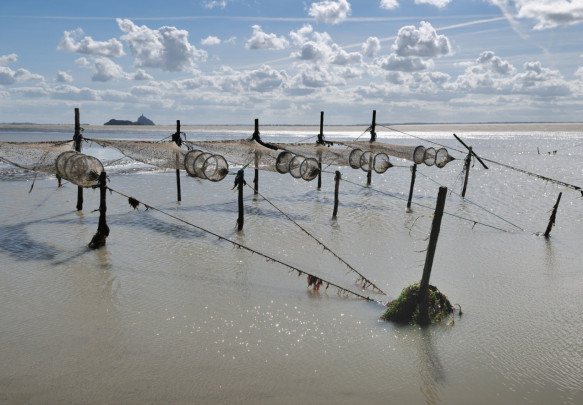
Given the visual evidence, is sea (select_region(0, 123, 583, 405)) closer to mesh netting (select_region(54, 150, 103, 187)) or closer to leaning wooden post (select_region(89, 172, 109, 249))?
leaning wooden post (select_region(89, 172, 109, 249))

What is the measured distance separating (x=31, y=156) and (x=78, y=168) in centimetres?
311

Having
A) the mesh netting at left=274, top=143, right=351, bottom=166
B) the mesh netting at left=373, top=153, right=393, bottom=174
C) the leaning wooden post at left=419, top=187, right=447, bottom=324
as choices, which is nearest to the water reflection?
the leaning wooden post at left=419, top=187, right=447, bottom=324

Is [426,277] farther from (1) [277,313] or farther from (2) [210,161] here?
(2) [210,161]

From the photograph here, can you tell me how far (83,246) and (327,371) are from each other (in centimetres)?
822

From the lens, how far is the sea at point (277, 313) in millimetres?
6152

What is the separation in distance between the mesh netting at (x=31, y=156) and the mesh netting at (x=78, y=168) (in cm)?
131

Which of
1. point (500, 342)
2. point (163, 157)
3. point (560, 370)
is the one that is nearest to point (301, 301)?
point (500, 342)

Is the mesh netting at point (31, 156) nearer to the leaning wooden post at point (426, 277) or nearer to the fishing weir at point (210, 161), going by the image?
the fishing weir at point (210, 161)

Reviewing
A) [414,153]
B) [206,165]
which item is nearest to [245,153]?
[206,165]

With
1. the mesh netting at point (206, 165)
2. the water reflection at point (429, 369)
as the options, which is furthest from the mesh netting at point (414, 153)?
the water reflection at point (429, 369)

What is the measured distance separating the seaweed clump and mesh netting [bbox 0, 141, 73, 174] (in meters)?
10.1

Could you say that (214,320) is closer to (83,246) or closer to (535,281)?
(83,246)

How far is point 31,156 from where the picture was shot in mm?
13875

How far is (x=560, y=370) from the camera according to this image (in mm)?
6637
